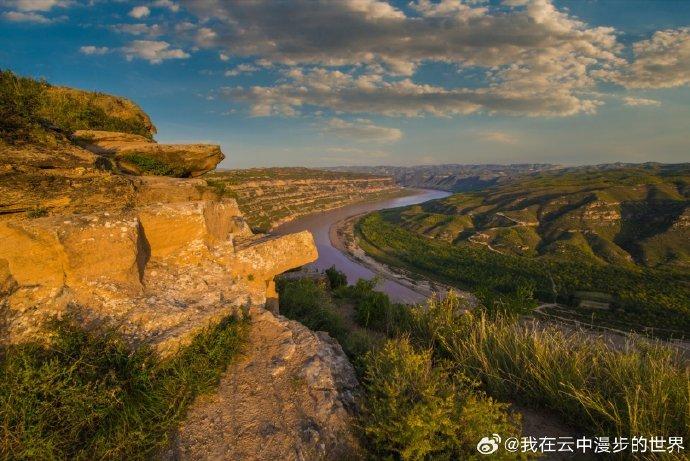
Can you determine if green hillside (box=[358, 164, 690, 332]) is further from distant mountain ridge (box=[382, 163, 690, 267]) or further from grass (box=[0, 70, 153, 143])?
grass (box=[0, 70, 153, 143])

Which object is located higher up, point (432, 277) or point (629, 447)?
point (629, 447)

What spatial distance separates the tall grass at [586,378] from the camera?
17.4 ft

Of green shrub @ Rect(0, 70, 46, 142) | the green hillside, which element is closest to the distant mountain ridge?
the green hillside

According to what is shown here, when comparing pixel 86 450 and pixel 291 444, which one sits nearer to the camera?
pixel 86 450

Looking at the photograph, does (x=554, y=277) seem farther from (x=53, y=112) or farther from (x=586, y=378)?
(x=53, y=112)

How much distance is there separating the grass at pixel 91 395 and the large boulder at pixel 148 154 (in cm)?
722

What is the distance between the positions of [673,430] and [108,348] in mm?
9366

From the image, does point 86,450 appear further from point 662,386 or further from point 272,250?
point 662,386

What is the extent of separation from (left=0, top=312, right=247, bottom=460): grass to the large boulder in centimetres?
722

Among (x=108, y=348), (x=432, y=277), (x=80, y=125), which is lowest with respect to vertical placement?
(x=432, y=277)

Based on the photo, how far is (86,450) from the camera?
459cm

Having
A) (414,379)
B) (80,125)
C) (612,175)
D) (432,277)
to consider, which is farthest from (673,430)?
(612,175)

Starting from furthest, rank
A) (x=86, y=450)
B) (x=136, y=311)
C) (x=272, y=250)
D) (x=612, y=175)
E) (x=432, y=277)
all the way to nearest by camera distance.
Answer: (x=612, y=175) → (x=432, y=277) → (x=272, y=250) → (x=136, y=311) → (x=86, y=450)

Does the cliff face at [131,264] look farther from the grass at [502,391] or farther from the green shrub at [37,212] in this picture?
the grass at [502,391]
